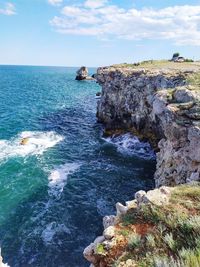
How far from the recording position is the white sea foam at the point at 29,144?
38.2m

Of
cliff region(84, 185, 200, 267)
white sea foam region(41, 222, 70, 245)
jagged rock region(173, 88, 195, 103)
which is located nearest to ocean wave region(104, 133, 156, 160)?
jagged rock region(173, 88, 195, 103)

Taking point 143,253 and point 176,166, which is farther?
point 176,166

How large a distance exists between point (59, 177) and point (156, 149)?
1309cm

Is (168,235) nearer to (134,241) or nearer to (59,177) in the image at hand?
(134,241)

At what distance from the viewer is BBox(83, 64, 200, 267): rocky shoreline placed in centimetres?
1041

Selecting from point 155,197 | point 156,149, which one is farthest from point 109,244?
point 156,149

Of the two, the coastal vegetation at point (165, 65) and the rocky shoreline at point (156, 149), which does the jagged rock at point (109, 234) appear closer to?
the rocky shoreline at point (156, 149)

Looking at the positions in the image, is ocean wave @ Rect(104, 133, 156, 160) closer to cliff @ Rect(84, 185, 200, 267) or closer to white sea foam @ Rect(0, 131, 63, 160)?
white sea foam @ Rect(0, 131, 63, 160)

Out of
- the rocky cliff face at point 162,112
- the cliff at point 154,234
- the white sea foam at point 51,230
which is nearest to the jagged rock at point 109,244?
the cliff at point 154,234

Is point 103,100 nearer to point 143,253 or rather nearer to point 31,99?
point 31,99

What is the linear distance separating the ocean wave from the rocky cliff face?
1124 millimetres

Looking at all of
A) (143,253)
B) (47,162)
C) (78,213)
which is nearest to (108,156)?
(47,162)

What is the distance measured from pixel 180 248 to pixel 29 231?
1615 centimetres

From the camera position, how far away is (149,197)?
1289 cm
